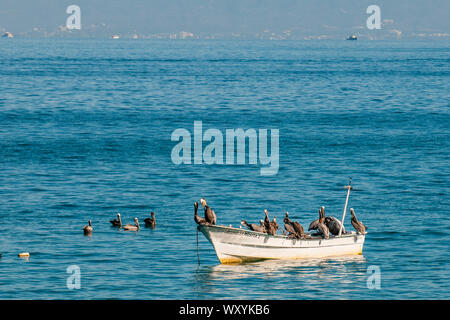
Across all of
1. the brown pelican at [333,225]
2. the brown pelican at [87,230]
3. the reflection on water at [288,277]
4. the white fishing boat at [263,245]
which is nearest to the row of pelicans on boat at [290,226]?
the brown pelican at [333,225]

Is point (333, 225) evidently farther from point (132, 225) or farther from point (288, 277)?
point (132, 225)

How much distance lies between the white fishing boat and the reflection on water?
0.39 meters

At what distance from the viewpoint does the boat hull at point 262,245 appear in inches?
1927

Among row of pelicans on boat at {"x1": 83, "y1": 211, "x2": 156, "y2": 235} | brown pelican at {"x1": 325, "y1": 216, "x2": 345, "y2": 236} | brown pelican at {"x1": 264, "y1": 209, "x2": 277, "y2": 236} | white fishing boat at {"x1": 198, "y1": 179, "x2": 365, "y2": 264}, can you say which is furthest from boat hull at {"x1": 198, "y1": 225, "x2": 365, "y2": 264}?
row of pelicans on boat at {"x1": 83, "y1": 211, "x2": 156, "y2": 235}

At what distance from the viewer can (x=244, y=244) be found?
49312 millimetres

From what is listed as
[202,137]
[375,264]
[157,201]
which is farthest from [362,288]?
[202,137]

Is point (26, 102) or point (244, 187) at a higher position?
point (26, 102)

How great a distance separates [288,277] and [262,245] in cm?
297

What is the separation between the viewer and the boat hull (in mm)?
48938

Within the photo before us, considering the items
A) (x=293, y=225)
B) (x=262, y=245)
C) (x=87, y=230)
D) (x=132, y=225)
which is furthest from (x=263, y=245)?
(x=87, y=230)

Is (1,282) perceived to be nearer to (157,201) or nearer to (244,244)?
(244,244)

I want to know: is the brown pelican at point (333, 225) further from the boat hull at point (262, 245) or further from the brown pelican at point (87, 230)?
the brown pelican at point (87, 230)

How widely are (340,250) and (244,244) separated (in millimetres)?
6265

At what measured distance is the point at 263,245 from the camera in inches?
1945
